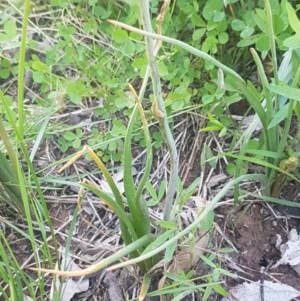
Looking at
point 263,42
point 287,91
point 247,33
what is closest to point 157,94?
point 287,91

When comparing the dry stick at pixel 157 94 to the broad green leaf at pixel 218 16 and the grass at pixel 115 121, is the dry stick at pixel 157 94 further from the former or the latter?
the broad green leaf at pixel 218 16

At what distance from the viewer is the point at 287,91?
96cm

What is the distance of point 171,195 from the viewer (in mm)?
987

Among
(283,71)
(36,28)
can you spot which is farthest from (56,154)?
(283,71)

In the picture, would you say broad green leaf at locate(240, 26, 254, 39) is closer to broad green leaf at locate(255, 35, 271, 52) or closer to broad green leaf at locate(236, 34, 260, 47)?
broad green leaf at locate(236, 34, 260, 47)

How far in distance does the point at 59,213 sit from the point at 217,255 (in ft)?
1.45

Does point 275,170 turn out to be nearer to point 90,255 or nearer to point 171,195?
point 171,195

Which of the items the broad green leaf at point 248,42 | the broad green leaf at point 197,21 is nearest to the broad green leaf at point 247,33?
the broad green leaf at point 248,42

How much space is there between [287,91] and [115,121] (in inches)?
18.8

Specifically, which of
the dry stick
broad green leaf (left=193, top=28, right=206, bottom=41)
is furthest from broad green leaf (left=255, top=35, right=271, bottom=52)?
the dry stick

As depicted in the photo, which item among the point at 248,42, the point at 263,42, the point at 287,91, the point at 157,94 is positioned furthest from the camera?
the point at 248,42

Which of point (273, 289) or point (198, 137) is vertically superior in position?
point (198, 137)

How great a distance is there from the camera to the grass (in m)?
1.02

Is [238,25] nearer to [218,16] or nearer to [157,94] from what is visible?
[218,16]
